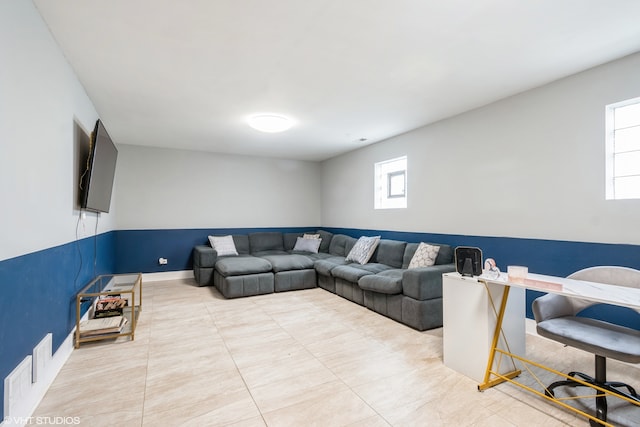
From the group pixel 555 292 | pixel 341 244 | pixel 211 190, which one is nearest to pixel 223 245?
pixel 211 190

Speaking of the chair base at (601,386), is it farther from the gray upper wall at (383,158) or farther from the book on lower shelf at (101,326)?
the book on lower shelf at (101,326)

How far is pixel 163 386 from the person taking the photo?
2.14 meters

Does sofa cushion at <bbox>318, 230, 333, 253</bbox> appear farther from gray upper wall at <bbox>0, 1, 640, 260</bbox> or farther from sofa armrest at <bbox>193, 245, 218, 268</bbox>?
sofa armrest at <bbox>193, 245, 218, 268</bbox>

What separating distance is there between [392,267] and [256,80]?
3.04 metres

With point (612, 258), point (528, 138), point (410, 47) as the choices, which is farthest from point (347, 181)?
point (612, 258)

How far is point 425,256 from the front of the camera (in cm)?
379

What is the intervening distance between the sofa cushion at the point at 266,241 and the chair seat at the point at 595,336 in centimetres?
495

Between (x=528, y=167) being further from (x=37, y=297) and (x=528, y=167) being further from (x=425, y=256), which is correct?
(x=37, y=297)

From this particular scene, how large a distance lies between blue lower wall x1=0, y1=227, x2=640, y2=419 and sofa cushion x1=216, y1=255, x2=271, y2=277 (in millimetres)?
1533

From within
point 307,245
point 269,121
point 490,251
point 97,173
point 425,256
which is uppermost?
point 269,121

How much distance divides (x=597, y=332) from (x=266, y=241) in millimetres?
5259

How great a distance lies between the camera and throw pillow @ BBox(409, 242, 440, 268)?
3732 millimetres

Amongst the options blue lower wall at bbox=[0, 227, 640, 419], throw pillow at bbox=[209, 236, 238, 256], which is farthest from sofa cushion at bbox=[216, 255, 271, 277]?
blue lower wall at bbox=[0, 227, 640, 419]

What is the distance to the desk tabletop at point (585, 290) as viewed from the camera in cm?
145
